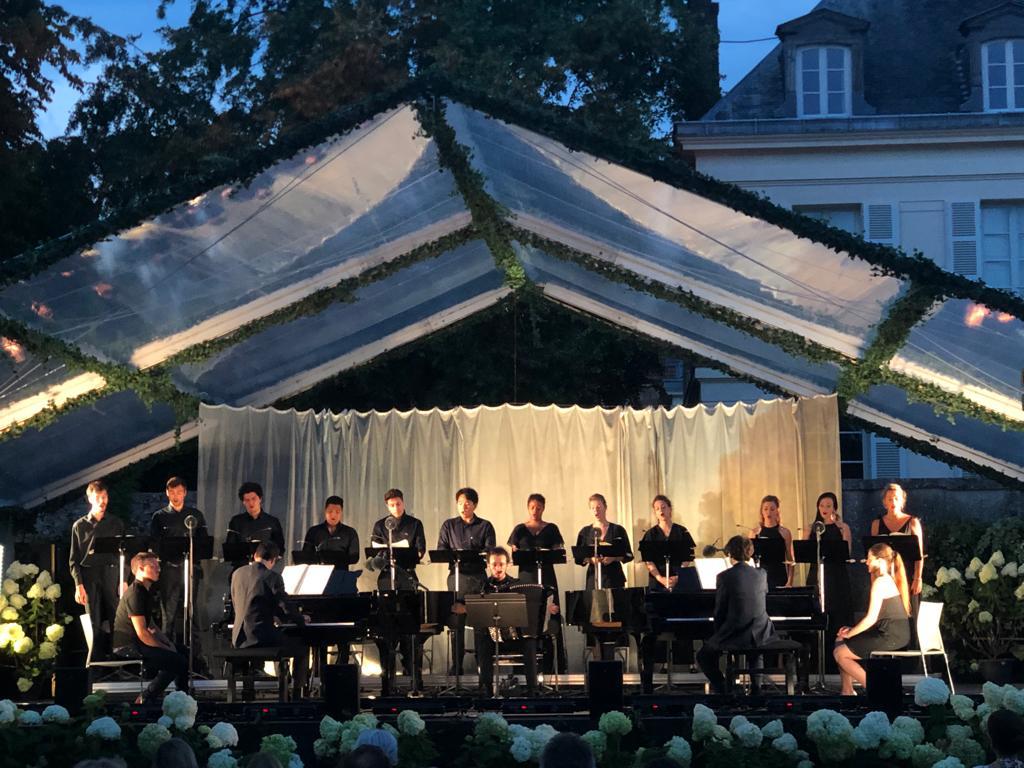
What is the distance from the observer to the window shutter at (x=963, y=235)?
22625 millimetres

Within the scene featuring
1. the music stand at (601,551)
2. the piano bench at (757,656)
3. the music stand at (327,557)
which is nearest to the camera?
the piano bench at (757,656)

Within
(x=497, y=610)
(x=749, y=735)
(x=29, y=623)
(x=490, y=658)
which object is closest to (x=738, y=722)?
(x=749, y=735)

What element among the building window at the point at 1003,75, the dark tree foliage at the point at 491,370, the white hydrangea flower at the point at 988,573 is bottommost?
Result: the white hydrangea flower at the point at 988,573

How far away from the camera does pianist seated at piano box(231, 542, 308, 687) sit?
11.5 meters

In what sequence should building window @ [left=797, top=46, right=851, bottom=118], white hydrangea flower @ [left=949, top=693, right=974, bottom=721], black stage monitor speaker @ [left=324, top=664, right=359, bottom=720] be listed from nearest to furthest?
white hydrangea flower @ [left=949, top=693, right=974, bottom=721] < black stage monitor speaker @ [left=324, top=664, right=359, bottom=720] < building window @ [left=797, top=46, right=851, bottom=118]

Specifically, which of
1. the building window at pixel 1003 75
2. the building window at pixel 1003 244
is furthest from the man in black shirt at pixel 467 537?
the building window at pixel 1003 75

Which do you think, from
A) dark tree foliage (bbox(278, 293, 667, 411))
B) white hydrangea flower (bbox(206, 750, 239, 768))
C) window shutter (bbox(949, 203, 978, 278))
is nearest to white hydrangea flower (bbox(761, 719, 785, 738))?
white hydrangea flower (bbox(206, 750, 239, 768))

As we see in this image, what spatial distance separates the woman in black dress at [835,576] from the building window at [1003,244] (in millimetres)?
9642

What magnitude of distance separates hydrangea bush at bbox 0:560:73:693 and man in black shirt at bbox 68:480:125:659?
0.98 ft

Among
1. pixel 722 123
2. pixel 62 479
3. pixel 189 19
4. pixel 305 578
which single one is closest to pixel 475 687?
pixel 305 578

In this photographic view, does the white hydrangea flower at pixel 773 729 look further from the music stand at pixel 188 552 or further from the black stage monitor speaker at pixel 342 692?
the music stand at pixel 188 552

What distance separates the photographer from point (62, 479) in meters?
15.2

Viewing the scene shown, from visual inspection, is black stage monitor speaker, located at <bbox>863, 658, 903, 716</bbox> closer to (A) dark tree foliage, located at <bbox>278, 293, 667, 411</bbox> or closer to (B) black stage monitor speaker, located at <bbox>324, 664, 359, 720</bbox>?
(B) black stage monitor speaker, located at <bbox>324, 664, 359, 720</bbox>

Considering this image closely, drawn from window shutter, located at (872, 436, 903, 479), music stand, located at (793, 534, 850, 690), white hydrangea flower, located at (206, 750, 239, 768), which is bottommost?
white hydrangea flower, located at (206, 750, 239, 768)
